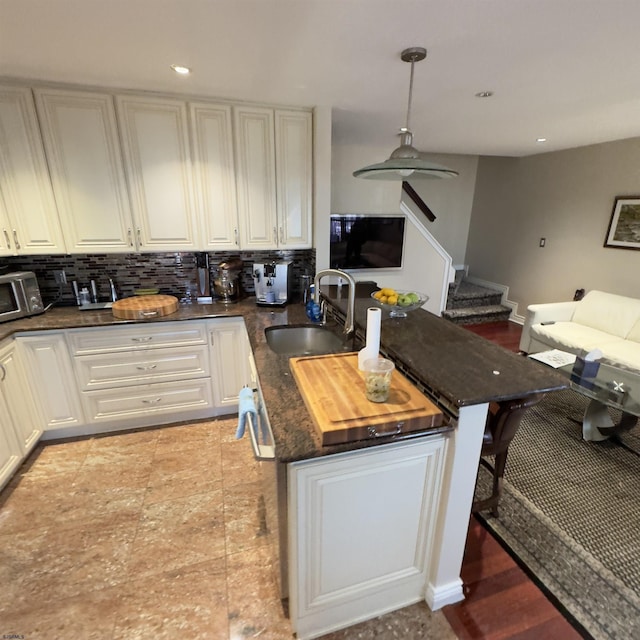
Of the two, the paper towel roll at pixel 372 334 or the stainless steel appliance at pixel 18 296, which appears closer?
the paper towel roll at pixel 372 334

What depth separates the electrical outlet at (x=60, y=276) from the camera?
2615 mm

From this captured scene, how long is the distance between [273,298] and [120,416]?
4.78 ft

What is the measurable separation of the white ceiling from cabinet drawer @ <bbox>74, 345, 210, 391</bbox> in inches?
68.7

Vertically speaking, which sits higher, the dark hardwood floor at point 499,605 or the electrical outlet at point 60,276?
the electrical outlet at point 60,276

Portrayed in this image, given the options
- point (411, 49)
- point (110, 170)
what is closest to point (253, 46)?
point (411, 49)

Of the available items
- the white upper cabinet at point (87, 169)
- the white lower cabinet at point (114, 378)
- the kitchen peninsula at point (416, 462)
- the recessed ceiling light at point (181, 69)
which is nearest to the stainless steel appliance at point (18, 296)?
the white lower cabinet at point (114, 378)

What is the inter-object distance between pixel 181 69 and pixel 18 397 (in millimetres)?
2261

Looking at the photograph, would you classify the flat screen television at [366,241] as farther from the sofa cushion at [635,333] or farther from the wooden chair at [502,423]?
the wooden chair at [502,423]

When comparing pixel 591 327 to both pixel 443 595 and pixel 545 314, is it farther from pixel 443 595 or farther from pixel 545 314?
pixel 443 595

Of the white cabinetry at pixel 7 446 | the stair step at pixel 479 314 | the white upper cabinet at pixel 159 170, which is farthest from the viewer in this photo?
the stair step at pixel 479 314

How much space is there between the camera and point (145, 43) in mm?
1564

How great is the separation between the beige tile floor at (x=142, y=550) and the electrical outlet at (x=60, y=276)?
1.24 meters

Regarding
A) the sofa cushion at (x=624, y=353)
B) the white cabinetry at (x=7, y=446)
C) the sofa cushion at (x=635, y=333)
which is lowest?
the white cabinetry at (x=7, y=446)

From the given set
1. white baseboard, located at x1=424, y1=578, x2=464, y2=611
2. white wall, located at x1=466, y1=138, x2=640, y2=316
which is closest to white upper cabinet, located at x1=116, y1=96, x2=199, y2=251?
white baseboard, located at x1=424, y1=578, x2=464, y2=611
